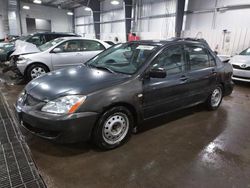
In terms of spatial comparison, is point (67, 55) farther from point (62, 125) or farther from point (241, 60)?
point (241, 60)

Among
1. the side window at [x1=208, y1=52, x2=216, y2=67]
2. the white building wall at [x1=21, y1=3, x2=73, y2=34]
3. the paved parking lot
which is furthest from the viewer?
the white building wall at [x1=21, y1=3, x2=73, y2=34]

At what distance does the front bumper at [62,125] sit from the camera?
6.64 ft

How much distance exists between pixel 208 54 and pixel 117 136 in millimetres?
2279

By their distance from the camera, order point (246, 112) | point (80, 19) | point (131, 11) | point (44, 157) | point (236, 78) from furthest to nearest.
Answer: point (80, 19) → point (131, 11) → point (236, 78) → point (246, 112) → point (44, 157)

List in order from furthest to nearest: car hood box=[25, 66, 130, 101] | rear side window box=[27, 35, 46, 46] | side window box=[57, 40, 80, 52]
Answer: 1. rear side window box=[27, 35, 46, 46]
2. side window box=[57, 40, 80, 52]
3. car hood box=[25, 66, 130, 101]

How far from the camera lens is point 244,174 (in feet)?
6.86

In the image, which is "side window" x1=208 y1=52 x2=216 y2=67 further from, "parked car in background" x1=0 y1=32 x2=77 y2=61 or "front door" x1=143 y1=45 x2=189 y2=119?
"parked car in background" x1=0 y1=32 x2=77 y2=61

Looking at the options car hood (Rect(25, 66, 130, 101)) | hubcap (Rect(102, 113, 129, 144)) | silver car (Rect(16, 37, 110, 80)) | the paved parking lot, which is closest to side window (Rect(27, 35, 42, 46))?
silver car (Rect(16, 37, 110, 80))

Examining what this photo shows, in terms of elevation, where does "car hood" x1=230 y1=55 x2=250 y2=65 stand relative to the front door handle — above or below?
above

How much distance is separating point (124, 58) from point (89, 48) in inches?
129

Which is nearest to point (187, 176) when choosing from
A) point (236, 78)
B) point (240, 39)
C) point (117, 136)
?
point (117, 136)

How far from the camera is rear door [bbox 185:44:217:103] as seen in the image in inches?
123

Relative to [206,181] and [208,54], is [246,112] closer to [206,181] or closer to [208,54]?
[208,54]

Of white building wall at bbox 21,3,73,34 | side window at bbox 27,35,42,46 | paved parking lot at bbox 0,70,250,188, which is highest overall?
white building wall at bbox 21,3,73,34
